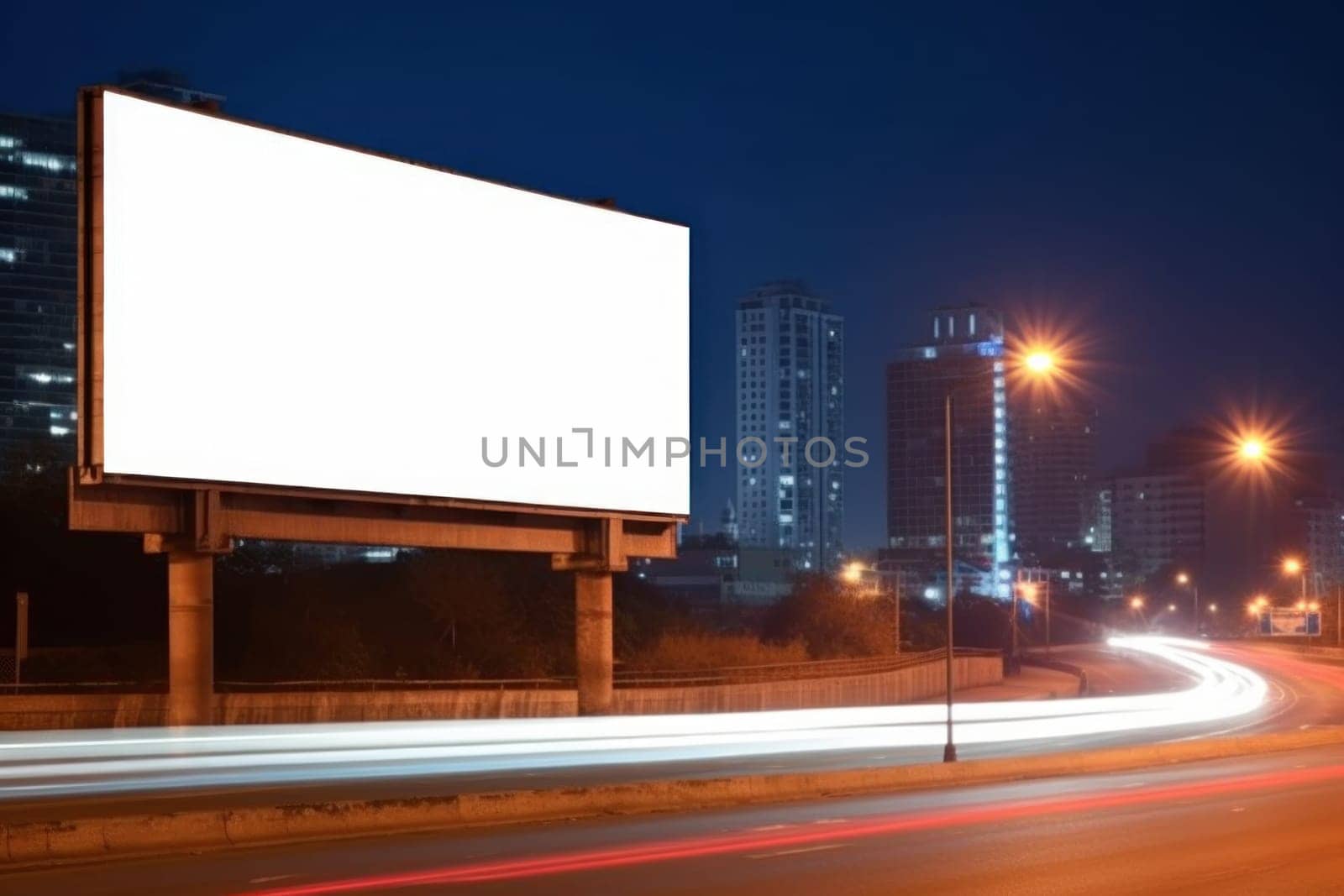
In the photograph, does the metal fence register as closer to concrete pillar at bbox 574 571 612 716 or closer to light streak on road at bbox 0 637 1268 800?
concrete pillar at bbox 574 571 612 716

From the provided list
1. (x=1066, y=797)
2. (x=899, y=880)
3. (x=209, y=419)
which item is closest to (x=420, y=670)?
(x=209, y=419)


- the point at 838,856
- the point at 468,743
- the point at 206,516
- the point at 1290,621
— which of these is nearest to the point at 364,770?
the point at 468,743

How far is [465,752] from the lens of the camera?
1304 inches

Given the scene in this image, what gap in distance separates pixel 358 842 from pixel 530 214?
74.4 ft

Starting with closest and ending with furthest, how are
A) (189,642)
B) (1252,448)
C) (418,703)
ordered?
(189,642) < (418,703) < (1252,448)

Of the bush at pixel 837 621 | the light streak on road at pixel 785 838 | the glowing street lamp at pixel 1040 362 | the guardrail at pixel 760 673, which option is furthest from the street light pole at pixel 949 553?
the bush at pixel 837 621

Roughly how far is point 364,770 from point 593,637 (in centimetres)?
1512

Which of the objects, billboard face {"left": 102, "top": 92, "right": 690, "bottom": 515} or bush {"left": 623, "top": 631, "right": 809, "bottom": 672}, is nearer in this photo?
billboard face {"left": 102, "top": 92, "right": 690, "bottom": 515}

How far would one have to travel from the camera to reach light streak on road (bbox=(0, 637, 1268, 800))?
26969 millimetres

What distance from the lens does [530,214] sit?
4050 centimetres

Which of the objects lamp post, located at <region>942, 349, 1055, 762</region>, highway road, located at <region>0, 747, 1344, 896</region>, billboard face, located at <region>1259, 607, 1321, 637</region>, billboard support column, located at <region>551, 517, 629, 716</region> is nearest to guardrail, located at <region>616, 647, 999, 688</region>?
billboard support column, located at <region>551, 517, 629, 716</region>

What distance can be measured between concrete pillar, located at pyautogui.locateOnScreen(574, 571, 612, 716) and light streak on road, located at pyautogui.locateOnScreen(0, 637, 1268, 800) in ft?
5.94

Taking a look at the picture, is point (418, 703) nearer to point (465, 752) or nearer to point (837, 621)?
point (465, 752)

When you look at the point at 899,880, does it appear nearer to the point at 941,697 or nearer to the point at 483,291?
the point at 483,291
